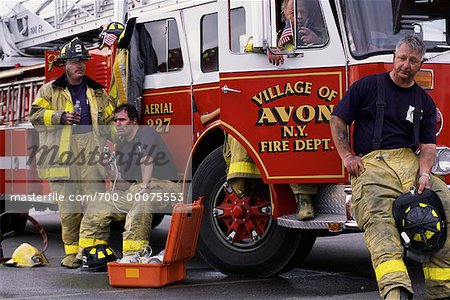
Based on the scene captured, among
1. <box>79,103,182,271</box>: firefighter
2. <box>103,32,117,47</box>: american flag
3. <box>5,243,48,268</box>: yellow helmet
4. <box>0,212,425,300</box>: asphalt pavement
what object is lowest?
<box>0,212,425,300</box>: asphalt pavement

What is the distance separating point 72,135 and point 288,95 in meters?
2.36

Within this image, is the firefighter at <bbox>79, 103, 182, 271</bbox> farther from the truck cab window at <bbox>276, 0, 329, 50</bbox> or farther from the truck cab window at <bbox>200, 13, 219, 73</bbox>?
the truck cab window at <bbox>276, 0, 329, 50</bbox>

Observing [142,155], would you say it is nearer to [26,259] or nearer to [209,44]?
[209,44]

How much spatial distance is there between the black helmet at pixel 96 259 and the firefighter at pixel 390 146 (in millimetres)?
2750

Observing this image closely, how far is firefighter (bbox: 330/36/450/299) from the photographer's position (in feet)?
18.6

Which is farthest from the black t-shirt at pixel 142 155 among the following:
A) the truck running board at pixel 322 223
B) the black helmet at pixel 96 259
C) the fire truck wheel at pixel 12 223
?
the fire truck wheel at pixel 12 223

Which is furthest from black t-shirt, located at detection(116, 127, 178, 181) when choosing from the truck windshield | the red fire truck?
the truck windshield

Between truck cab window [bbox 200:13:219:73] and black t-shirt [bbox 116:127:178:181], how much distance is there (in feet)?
2.46

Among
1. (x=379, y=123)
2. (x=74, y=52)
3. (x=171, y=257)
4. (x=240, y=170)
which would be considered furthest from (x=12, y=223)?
(x=379, y=123)

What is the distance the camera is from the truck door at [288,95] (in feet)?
21.9

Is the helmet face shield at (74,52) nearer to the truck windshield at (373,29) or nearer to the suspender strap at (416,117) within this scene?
the truck windshield at (373,29)

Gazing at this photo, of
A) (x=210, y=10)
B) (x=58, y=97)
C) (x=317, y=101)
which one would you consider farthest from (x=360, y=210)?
(x=58, y=97)

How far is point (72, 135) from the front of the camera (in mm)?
8336

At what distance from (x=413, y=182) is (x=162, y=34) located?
3615mm
